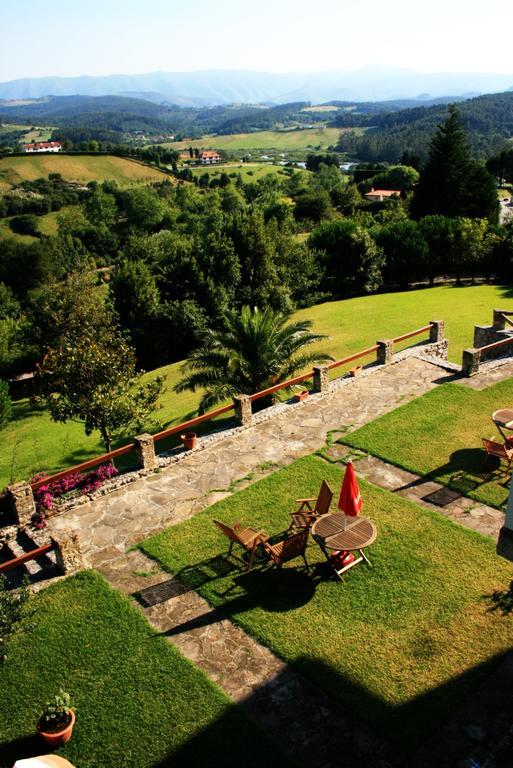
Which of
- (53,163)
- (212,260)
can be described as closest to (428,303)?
(212,260)

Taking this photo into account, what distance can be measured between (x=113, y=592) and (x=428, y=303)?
28418 mm

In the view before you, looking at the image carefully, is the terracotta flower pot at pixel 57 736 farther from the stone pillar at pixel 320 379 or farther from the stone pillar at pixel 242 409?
the stone pillar at pixel 320 379

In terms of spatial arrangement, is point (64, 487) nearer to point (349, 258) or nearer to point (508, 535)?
point (508, 535)

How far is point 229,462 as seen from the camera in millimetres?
13773

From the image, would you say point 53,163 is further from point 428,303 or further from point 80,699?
point 80,699

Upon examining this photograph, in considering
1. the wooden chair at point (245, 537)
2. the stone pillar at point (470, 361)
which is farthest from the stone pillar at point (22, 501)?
the stone pillar at point (470, 361)

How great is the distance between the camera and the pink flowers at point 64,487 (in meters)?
12.1

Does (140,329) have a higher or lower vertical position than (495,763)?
lower

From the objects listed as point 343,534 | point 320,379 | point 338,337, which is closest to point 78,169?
point 338,337

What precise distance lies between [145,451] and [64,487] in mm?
1975

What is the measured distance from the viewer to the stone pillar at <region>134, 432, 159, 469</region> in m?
13.2

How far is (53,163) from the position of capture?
466 feet

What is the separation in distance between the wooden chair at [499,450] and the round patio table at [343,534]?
4.15m

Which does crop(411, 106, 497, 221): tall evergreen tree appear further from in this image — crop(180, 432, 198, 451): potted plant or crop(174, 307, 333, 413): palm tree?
crop(180, 432, 198, 451): potted plant
